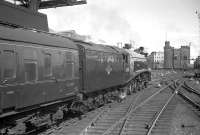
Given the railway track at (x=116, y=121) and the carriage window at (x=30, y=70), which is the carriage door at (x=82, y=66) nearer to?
the railway track at (x=116, y=121)

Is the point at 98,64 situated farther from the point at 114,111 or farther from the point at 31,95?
the point at 31,95

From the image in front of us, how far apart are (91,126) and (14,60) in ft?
15.9

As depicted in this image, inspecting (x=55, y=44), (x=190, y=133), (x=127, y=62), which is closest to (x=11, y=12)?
(x=55, y=44)

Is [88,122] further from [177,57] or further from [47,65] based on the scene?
[177,57]

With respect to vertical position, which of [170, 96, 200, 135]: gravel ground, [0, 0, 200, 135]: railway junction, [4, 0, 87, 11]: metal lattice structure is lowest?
[170, 96, 200, 135]: gravel ground

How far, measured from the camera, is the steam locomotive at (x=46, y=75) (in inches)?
343

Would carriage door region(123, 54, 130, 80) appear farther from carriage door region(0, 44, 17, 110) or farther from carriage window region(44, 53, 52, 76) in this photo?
carriage door region(0, 44, 17, 110)

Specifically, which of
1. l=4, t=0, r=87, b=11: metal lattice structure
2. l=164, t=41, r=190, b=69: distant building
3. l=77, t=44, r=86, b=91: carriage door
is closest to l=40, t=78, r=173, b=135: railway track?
l=77, t=44, r=86, b=91: carriage door

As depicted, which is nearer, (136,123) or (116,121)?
(136,123)

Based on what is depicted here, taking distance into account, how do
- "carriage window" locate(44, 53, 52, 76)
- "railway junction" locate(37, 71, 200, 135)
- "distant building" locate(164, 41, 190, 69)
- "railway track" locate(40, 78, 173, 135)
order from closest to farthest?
"carriage window" locate(44, 53, 52, 76)
"railway track" locate(40, 78, 173, 135)
"railway junction" locate(37, 71, 200, 135)
"distant building" locate(164, 41, 190, 69)

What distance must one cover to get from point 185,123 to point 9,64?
26.5 feet

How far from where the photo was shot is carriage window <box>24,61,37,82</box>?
9.48 meters

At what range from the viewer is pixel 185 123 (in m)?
13.2

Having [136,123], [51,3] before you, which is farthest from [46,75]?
[51,3]
